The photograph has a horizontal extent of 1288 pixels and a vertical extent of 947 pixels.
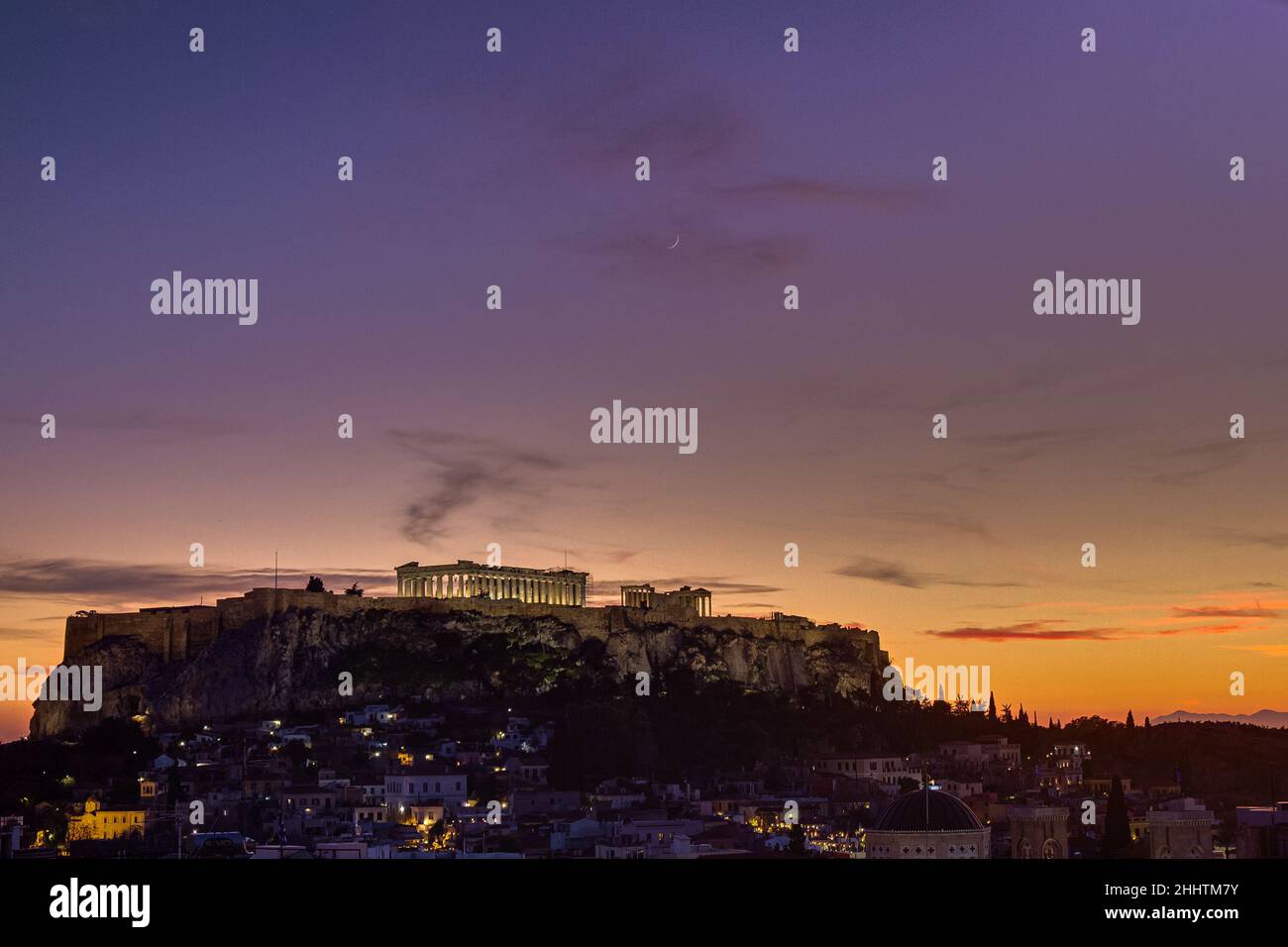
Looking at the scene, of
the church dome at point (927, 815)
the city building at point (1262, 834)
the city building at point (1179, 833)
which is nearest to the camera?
the church dome at point (927, 815)

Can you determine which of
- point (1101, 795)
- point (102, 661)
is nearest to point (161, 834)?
point (102, 661)

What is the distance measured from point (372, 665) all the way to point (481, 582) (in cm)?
669

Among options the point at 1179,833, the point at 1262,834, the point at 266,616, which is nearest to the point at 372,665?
the point at 266,616

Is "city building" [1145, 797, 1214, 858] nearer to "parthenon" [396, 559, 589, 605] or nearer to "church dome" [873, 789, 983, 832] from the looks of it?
"church dome" [873, 789, 983, 832]

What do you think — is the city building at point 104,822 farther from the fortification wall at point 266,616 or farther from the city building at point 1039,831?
the city building at point 1039,831

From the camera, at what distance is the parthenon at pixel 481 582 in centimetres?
A: 7262

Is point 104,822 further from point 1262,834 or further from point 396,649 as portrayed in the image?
point 1262,834

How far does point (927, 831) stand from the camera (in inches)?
1762

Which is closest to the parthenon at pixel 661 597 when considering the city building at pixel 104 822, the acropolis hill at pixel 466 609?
the acropolis hill at pixel 466 609

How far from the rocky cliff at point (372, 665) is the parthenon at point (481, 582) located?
2074mm

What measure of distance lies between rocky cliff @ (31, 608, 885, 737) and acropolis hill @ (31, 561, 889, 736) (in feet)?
0.17

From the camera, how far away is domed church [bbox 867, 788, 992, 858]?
44688mm

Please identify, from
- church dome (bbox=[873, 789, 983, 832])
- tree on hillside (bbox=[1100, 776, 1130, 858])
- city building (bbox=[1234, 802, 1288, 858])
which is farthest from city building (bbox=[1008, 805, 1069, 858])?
city building (bbox=[1234, 802, 1288, 858])
